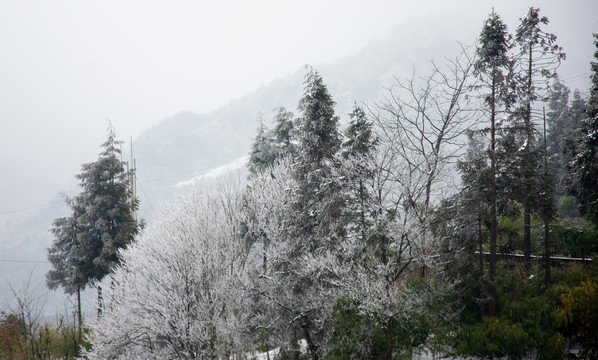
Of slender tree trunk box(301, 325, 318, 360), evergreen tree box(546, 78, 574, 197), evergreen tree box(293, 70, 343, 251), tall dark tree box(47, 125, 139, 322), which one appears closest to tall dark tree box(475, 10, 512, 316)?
evergreen tree box(293, 70, 343, 251)

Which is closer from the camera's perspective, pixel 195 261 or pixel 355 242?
pixel 355 242

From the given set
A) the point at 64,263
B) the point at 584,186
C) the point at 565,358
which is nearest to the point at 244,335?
the point at 565,358

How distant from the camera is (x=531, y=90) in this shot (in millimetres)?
14969

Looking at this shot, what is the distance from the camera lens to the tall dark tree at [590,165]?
62.3 feet

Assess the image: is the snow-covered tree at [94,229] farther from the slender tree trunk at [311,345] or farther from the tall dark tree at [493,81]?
the tall dark tree at [493,81]

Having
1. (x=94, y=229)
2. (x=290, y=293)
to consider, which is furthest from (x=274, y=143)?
(x=94, y=229)

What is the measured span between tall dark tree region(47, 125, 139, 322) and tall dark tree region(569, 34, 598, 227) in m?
26.9

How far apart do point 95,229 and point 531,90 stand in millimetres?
26360

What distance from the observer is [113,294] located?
18.4m

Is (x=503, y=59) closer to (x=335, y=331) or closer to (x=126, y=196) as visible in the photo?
(x=335, y=331)

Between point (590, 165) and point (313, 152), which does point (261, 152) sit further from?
point (590, 165)

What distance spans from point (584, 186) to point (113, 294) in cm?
2573

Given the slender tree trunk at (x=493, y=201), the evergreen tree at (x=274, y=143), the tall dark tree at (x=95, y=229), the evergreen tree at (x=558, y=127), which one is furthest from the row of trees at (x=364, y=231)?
the evergreen tree at (x=558, y=127)

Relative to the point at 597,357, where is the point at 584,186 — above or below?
above
